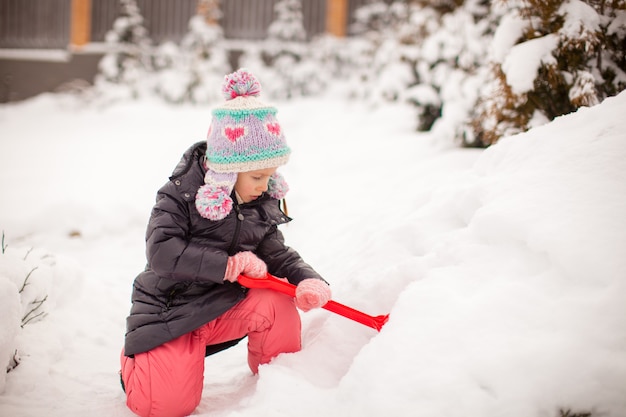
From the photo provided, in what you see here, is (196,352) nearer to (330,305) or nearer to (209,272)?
(209,272)

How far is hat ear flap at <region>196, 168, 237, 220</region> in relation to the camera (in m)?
1.58

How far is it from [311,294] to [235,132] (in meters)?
0.60

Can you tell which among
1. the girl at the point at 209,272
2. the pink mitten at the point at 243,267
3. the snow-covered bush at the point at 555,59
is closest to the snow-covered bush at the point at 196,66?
the snow-covered bush at the point at 555,59

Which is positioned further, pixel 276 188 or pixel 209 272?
pixel 276 188

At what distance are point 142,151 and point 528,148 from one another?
17.2ft

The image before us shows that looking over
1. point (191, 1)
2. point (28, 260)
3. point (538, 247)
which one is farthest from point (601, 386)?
point (191, 1)

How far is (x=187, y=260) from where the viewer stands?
60.6 inches

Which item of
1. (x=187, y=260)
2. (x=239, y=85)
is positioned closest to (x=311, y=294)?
(x=187, y=260)

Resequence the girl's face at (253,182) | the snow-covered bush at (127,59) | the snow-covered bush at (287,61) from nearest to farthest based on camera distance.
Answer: the girl's face at (253,182), the snow-covered bush at (287,61), the snow-covered bush at (127,59)

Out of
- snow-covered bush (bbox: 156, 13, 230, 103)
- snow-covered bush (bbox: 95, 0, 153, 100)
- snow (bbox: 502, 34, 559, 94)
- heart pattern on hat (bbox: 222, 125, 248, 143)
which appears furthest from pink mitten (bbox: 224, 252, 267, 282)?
snow-covered bush (bbox: 95, 0, 153, 100)

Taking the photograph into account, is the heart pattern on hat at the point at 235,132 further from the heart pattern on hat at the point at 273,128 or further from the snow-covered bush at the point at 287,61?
the snow-covered bush at the point at 287,61

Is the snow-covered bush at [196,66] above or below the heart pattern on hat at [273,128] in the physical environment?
above

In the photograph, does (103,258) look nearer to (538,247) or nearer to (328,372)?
Answer: (328,372)

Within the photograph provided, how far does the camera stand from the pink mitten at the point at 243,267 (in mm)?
1564
